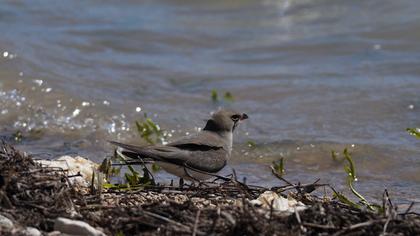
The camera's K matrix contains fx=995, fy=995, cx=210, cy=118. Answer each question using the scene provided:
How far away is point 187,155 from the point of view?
23.7ft

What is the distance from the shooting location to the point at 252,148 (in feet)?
33.1

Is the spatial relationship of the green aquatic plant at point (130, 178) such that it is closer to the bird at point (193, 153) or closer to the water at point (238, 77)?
the bird at point (193, 153)

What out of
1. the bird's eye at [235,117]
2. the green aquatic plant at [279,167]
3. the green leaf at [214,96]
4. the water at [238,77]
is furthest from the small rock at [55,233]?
the green leaf at [214,96]

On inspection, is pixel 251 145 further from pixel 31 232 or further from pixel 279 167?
pixel 31 232

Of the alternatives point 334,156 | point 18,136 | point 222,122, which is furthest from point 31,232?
point 18,136

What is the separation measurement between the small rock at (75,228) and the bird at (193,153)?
1517 mm

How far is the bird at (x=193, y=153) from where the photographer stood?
703cm

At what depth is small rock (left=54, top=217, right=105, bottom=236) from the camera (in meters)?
5.21

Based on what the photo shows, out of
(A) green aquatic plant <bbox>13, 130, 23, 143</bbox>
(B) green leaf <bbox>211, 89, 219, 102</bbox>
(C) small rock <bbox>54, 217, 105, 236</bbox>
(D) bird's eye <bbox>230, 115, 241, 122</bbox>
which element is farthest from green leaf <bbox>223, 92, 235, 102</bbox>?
(C) small rock <bbox>54, 217, 105, 236</bbox>

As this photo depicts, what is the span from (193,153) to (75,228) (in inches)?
85.9

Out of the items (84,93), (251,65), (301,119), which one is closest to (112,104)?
(84,93)

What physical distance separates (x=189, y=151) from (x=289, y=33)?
916cm

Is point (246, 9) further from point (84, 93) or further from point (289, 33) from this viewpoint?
point (84, 93)

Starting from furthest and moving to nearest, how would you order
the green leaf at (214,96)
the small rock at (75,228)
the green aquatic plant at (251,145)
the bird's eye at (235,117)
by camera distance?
the green leaf at (214,96) < the green aquatic plant at (251,145) < the bird's eye at (235,117) < the small rock at (75,228)
